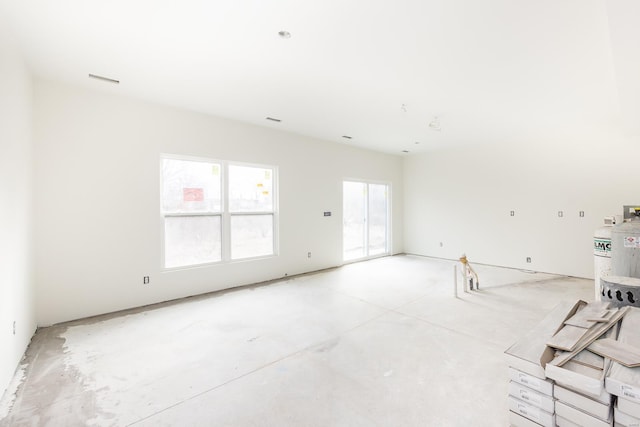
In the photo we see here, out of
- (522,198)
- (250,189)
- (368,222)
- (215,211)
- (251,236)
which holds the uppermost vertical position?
(250,189)

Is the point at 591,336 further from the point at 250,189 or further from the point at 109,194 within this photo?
the point at 109,194

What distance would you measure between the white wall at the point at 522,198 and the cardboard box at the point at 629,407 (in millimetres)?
5156

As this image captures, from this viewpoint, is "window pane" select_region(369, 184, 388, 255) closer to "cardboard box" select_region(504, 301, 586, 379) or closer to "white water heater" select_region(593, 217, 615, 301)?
"white water heater" select_region(593, 217, 615, 301)

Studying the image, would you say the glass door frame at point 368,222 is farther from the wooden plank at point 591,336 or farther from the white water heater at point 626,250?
the wooden plank at point 591,336

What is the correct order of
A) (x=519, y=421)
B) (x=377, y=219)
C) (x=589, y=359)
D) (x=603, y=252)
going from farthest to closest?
(x=377, y=219), (x=603, y=252), (x=519, y=421), (x=589, y=359)

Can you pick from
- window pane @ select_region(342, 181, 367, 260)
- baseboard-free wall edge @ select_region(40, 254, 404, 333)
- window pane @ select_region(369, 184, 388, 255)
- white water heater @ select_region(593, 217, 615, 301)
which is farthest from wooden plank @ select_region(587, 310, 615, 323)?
window pane @ select_region(369, 184, 388, 255)

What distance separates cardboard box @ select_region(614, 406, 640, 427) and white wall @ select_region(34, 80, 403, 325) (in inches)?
173

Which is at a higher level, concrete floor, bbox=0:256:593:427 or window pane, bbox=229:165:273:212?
window pane, bbox=229:165:273:212

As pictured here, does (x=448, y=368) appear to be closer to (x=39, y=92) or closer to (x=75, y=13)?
(x=75, y=13)

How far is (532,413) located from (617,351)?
56 centimetres

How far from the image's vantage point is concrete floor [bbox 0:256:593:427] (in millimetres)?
1865

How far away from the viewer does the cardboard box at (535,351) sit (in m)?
1.57

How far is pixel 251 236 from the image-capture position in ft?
16.3

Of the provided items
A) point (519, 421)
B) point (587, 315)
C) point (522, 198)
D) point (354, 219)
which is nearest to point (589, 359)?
point (519, 421)
